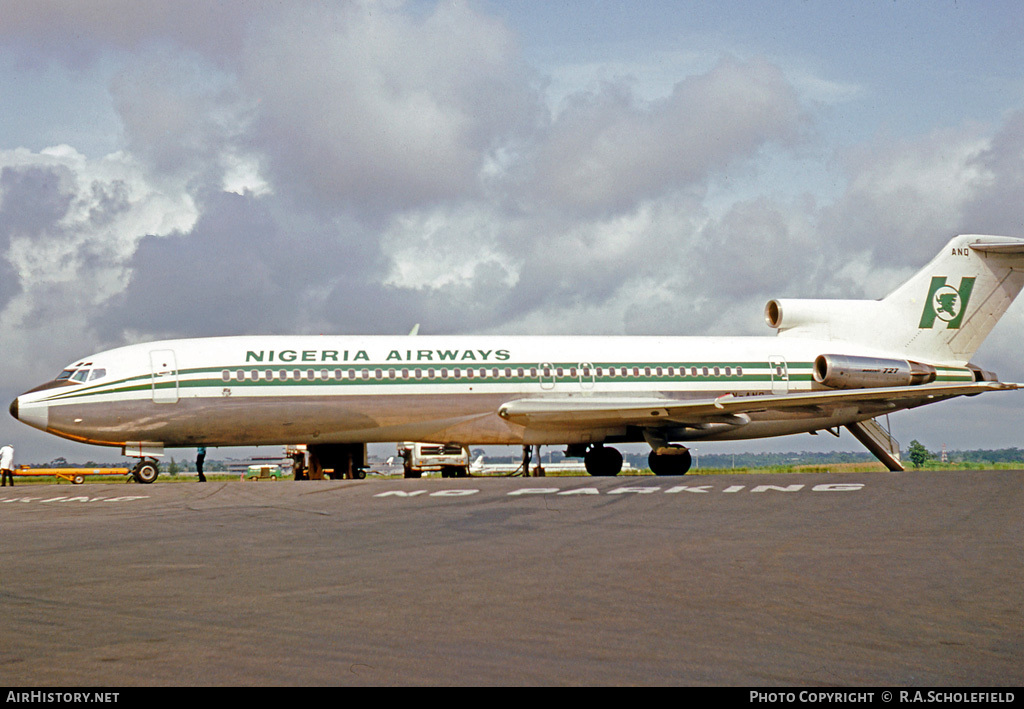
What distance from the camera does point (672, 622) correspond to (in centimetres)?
668

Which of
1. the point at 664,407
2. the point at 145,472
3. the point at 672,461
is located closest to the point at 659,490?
the point at 664,407

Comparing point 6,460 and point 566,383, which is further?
point 6,460

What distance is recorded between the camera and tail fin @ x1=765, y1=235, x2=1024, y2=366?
1439 inches

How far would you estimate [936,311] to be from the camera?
36625 millimetres

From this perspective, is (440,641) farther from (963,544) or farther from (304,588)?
(963,544)

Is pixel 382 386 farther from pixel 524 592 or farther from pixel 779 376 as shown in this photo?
pixel 524 592

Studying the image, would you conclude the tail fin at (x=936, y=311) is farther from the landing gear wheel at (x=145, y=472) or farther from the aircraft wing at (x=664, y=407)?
the landing gear wheel at (x=145, y=472)

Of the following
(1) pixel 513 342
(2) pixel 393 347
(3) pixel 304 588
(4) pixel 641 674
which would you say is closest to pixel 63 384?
(2) pixel 393 347

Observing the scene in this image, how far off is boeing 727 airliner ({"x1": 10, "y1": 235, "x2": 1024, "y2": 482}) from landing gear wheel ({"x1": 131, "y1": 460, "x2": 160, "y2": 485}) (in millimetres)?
Result: 54

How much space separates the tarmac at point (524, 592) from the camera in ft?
18.2

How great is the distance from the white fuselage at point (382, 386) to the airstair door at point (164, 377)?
3 centimetres

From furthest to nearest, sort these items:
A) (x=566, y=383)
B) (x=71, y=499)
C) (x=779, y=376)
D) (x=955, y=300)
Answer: (x=955, y=300) < (x=779, y=376) < (x=566, y=383) < (x=71, y=499)

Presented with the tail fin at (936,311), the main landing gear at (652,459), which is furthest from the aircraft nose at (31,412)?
the tail fin at (936,311)

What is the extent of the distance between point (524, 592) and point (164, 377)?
23.0m
